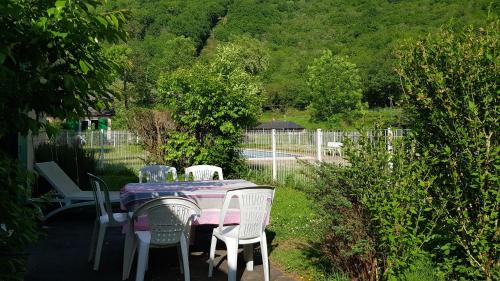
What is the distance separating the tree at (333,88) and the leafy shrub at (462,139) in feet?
152

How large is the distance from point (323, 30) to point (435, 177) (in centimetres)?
8435

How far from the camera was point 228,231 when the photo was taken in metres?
5.40

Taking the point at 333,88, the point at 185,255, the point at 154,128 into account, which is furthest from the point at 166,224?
the point at 333,88

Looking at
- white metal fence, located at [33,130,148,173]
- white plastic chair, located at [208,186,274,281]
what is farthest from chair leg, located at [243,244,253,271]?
white metal fence, located at [33,130,148,173]

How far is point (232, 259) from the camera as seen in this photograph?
4.96 metres

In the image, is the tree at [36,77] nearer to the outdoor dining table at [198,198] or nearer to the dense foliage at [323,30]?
the outdoor dining table at [198,198]

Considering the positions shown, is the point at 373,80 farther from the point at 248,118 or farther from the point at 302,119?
the point at 248,118

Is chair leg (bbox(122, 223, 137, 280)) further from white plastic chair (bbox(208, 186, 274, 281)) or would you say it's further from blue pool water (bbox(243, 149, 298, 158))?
blue pool water (bbox(243, 149, 298, 158))

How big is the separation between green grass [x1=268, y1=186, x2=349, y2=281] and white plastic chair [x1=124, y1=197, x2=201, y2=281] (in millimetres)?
1212

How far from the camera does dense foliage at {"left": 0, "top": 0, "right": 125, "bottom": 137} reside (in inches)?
91.4

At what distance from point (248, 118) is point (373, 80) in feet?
203

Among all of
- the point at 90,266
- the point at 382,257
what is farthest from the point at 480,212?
the point at 90,266

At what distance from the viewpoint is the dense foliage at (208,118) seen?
12727 millimetres

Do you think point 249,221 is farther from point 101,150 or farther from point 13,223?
point 101,150
